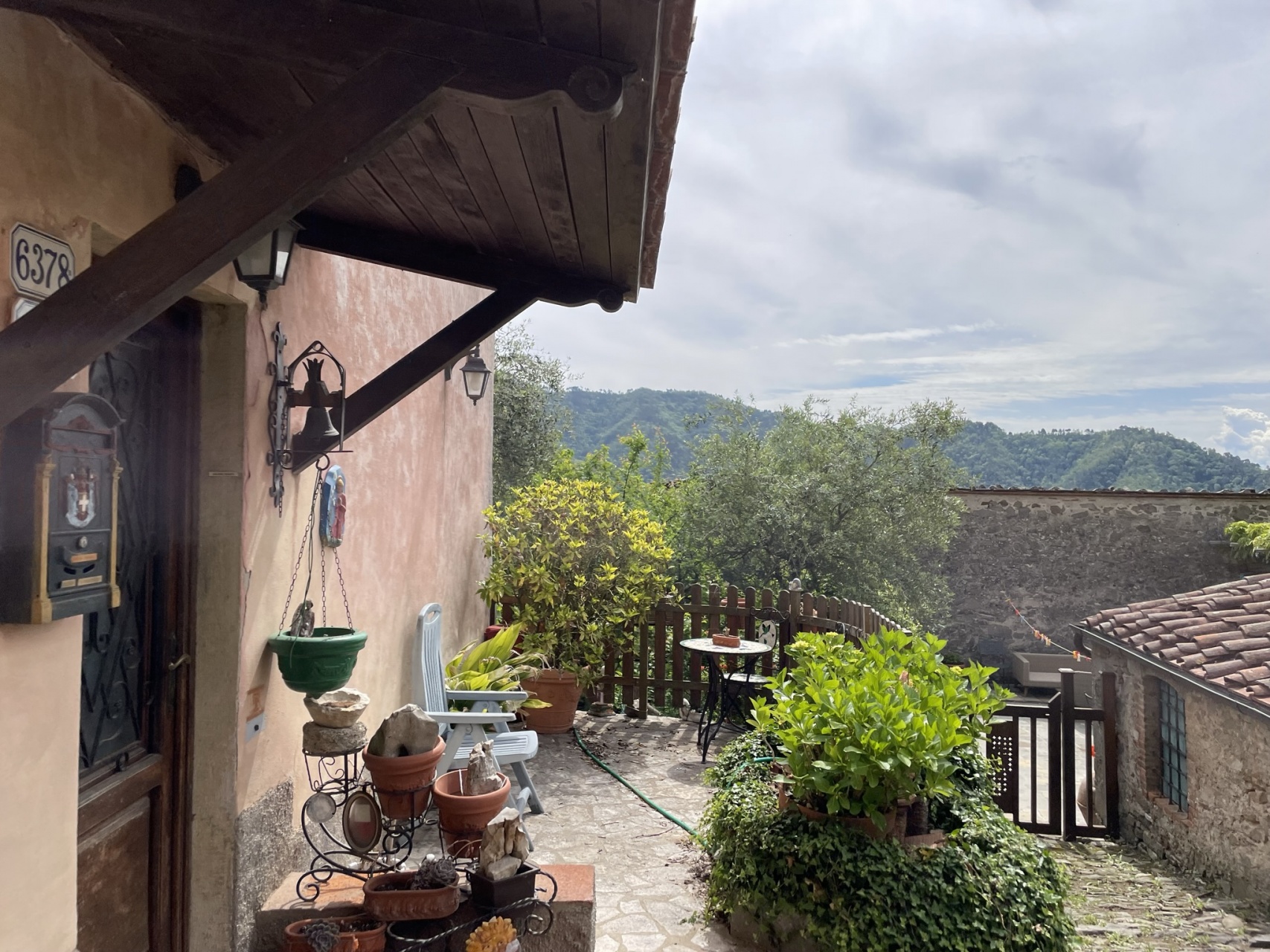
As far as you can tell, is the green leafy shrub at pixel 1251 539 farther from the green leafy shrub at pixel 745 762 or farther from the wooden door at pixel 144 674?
the wooden door at pixel 144 674

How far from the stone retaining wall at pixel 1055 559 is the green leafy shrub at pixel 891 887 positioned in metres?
Answer: 12.6

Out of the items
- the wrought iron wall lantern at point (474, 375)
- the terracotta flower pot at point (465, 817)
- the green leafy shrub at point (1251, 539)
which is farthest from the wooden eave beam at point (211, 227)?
the green leafy shrub at point (1251, 539)

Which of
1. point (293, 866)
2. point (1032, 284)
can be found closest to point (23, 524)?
point (293, 866)

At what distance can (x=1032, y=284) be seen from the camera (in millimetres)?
32031

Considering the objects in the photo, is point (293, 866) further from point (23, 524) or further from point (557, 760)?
point (557, 760)

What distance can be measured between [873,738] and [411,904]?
190 centimetres

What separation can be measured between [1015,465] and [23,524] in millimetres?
49781

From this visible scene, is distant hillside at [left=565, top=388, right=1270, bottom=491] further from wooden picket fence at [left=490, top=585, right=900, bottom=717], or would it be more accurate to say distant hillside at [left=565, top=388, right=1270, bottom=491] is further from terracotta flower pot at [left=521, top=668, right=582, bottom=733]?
terracotta flower pot at [left=521, top=668, right=582, bottom=733]

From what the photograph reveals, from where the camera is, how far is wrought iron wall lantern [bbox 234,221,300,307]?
2639mm

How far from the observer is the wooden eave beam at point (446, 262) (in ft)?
10.6

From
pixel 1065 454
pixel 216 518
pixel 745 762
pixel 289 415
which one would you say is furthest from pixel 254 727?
pixel 1065 454

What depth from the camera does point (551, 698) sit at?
23.2ft

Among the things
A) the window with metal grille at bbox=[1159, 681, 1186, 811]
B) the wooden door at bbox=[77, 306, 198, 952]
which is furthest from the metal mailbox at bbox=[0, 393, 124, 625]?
the window with metal grille at bbox=[1159, 681, 1186, 811]

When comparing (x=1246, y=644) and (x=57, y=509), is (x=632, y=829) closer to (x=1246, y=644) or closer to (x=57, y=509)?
(x=57, y=509)
